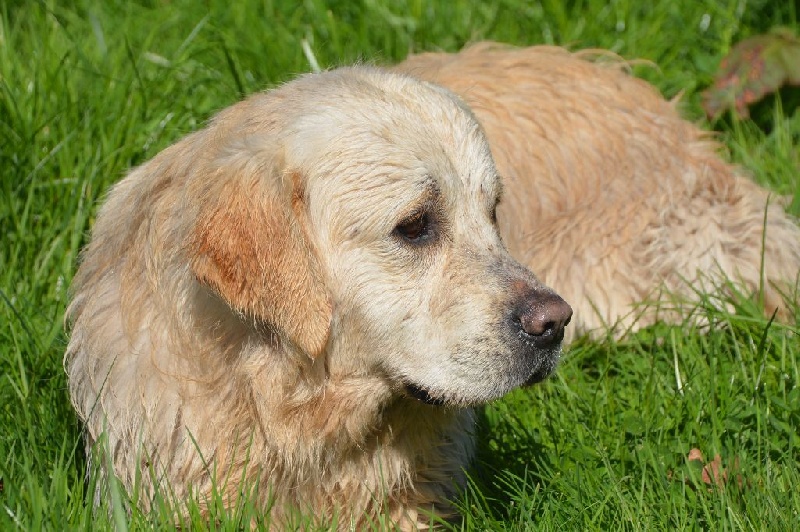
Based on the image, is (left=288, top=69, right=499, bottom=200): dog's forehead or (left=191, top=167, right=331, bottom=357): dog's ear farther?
(left=288, top=69, right=499, bottom=200): dog's forehead

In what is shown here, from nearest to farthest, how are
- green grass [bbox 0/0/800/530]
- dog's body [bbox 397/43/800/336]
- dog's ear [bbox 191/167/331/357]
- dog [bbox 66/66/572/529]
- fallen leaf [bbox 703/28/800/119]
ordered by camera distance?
dog's ear [bbox 191/167/331/357] < dog [bbox 66/66/572/529] < green grass [bbox 0/0/800/530] < dog's body [bbox 397/43/800/336] < fallen leaf [bbox 703/28/800/119]

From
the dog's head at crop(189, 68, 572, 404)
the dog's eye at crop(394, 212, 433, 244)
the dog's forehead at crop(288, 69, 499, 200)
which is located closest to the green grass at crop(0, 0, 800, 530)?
the dog's head at crop(189, 68, 572, 404)

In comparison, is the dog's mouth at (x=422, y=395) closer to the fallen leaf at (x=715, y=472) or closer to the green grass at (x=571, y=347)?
the green grass at (x=571, y=347)

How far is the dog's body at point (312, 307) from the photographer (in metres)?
3.26

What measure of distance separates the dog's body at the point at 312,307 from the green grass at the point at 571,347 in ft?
0.73

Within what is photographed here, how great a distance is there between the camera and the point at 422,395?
3.38 m

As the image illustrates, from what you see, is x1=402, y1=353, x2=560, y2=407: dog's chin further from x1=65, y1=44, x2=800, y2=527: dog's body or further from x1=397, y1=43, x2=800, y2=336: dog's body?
x1=397, y1=43, x2=800, y2=336: dog's body

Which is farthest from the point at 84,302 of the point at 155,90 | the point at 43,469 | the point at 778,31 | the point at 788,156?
the point at 778,31

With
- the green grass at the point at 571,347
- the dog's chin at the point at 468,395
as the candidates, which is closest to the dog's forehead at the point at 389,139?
the dog's chin at the point at 468,395

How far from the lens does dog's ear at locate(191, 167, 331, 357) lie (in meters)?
3.13

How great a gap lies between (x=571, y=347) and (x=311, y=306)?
1841mm

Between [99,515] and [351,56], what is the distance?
10.8ft

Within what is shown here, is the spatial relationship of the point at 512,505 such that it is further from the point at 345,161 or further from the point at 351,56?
the point at 351,56

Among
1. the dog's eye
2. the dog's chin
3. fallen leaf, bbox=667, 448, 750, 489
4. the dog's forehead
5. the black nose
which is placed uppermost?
the dog's forehead
